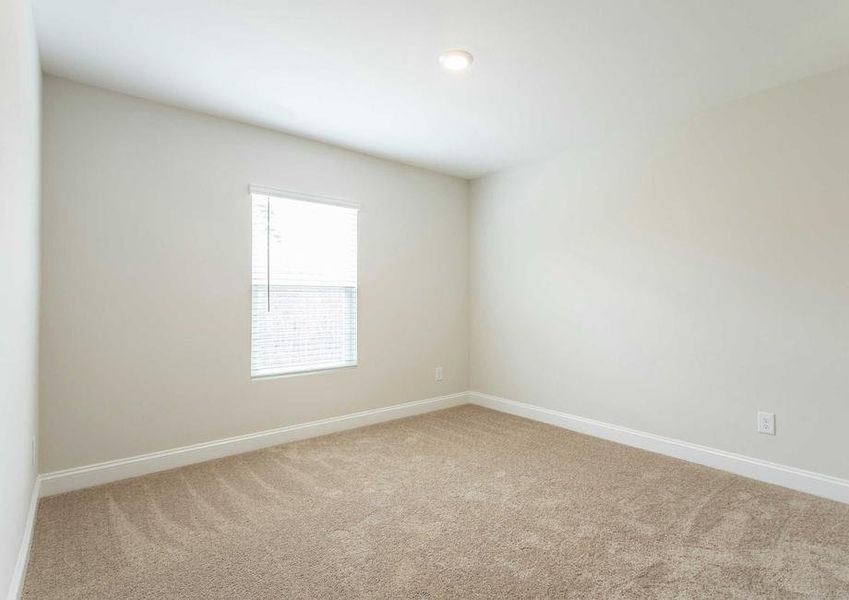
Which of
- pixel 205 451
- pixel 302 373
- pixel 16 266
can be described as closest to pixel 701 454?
pixel 302 373

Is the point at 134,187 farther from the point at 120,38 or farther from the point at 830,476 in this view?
the point at 830,476

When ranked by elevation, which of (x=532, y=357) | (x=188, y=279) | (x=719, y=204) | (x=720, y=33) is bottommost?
(x=532, y=357)

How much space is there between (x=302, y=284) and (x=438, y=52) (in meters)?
2.06

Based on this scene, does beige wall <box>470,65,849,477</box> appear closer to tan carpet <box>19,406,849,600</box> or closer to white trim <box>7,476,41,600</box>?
tan carpet <box>19,406,849,600</box>

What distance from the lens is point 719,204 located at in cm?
303

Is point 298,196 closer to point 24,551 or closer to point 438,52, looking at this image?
point 438,52

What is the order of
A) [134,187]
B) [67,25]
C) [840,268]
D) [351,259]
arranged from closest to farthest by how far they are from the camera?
[67,25] → [840,268] → [134,187] → [351,259]

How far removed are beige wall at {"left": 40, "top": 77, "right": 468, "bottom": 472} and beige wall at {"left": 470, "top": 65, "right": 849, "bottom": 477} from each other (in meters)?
1.66

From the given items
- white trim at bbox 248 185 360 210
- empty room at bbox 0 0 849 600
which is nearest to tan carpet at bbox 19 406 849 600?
→ empty room at bbox 0 0 849 600

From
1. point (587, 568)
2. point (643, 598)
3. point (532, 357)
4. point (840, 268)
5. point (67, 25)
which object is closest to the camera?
point (643, 598)

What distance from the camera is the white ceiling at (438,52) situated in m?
2.08

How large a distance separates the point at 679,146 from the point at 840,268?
4.17 feet

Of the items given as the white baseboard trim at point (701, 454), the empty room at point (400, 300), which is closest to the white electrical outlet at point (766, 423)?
the empty room at point (400, 300)

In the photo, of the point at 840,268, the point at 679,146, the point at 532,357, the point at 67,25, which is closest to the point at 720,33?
the point at 679,146
